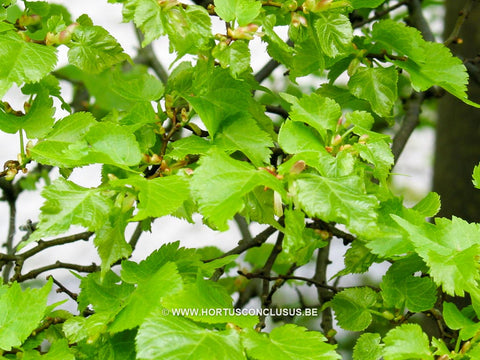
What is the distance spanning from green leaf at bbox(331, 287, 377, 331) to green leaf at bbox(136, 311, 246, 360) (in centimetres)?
24

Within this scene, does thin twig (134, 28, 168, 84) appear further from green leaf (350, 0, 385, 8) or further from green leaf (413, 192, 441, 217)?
green leaf (413, 192, 441, 217)

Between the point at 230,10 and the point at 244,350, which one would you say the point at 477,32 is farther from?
the point at 244,350

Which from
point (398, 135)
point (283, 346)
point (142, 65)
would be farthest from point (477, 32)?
point (283, 346)

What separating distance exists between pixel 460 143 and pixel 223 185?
1.54 m

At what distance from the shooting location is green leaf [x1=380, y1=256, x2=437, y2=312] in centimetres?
64

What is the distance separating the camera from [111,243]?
593 mm

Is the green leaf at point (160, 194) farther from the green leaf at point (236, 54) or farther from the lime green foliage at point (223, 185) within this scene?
the green leaf at point (236, 54)

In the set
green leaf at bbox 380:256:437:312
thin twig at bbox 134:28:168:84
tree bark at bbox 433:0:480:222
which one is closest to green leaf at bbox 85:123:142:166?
green leaf at bbox 380:256:437:312

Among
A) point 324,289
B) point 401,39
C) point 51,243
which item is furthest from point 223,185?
point 324,289

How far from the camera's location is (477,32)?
Result: 178 cm

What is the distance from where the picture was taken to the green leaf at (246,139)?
0.60 m

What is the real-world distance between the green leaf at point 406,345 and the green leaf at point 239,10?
326 mm

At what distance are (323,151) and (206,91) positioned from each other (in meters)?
0.15

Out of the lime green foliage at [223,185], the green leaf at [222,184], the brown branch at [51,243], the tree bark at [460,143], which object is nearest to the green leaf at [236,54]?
the lime green foliage at [223,185]
